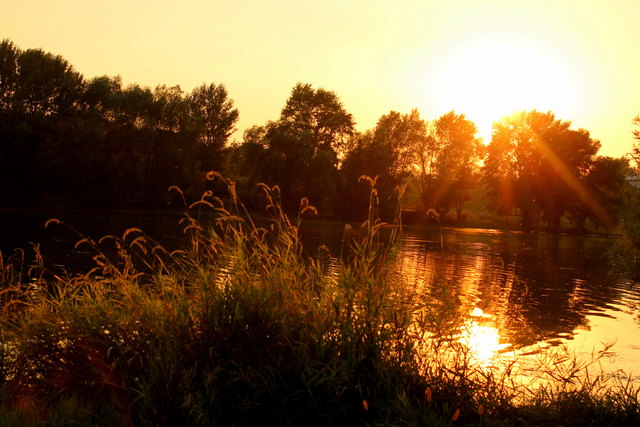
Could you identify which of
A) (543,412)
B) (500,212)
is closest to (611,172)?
(500,212)

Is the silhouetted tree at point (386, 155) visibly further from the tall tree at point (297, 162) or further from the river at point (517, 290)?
the river at point (517, 290)

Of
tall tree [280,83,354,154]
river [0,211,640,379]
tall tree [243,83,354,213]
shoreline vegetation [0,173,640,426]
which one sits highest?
tall tree [280,83,354,154]

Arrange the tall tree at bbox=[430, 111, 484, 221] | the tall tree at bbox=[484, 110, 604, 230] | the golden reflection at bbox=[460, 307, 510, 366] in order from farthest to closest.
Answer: the tall tree at bbox=[430, 111, 484, 221], the tall tree at bbox=[484, 110, 604, 230], the golden reflection at bbox=[460, 307, 510, 366]

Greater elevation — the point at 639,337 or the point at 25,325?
the point at 25,325

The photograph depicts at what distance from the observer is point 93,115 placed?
64.3 m

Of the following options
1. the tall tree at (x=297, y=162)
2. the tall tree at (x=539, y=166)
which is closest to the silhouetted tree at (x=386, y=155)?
the tall tree at (x=297, y=162)

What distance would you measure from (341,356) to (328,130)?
76.7m

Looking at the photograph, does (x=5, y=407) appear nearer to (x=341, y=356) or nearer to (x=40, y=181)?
(x=341, y=356)

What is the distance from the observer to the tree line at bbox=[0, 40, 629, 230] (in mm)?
59156

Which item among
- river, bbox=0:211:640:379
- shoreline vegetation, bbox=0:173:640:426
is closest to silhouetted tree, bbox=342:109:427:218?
river, bbox=0:211:640:379

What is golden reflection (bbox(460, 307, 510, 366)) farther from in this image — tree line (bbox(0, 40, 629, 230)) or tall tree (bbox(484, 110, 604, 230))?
tall tree (bbox(484, 110, 604, 230))

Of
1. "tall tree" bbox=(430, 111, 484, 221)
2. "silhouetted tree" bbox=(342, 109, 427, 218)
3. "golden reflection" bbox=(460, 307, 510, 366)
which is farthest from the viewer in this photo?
"tall tree" bbox=(430, 111, 484, 221)

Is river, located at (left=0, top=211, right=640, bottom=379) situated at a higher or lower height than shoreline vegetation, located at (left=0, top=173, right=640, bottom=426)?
lower

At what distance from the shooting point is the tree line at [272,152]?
59.2 metres
